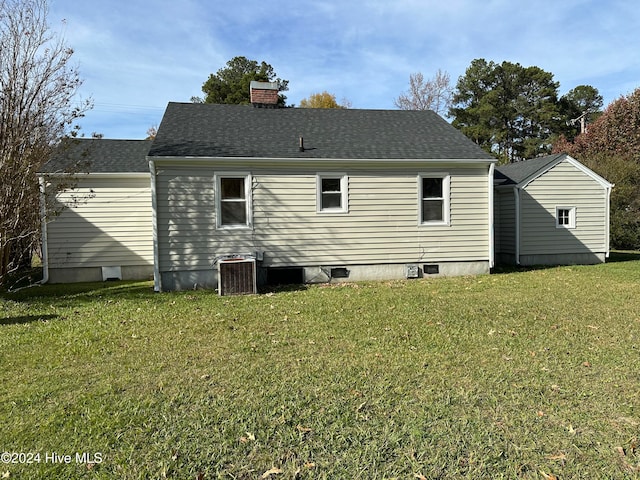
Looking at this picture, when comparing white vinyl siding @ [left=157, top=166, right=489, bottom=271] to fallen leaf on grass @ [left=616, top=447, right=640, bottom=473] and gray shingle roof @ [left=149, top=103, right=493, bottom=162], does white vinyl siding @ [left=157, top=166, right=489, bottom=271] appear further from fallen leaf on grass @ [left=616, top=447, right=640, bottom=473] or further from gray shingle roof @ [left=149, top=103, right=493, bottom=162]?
fallen leaf on grass @ [left=616, top=447, right=640, bottom=473]

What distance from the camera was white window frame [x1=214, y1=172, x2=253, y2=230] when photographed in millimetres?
9844

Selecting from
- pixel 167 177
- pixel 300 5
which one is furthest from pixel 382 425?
pixel 300 5

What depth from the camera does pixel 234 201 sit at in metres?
10.0

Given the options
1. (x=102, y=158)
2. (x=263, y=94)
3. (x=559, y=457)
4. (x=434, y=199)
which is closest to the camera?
(x=559, y=457)

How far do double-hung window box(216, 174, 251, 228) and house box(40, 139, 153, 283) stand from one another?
112 inches

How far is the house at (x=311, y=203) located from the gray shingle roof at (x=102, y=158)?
5.73 ft

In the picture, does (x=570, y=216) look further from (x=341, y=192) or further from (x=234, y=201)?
(x=234, y=201)

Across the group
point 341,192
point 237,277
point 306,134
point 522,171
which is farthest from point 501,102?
point 237,277

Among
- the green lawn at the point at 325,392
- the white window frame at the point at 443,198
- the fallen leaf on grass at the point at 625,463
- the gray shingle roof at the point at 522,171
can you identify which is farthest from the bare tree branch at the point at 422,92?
the fallen leaf on grass at the point at 625,463

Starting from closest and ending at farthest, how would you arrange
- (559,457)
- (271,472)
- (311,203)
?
1. (271,472)
2. (559,457)
3. (311,203)

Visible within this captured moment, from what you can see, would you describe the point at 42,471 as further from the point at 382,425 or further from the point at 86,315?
the point at 86,315

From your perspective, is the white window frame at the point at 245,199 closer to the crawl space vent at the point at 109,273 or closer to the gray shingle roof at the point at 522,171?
the crawl space vent at the point at 109,273

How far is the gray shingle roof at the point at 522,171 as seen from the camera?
13.3 meters

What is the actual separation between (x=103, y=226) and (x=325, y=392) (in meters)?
9.85
